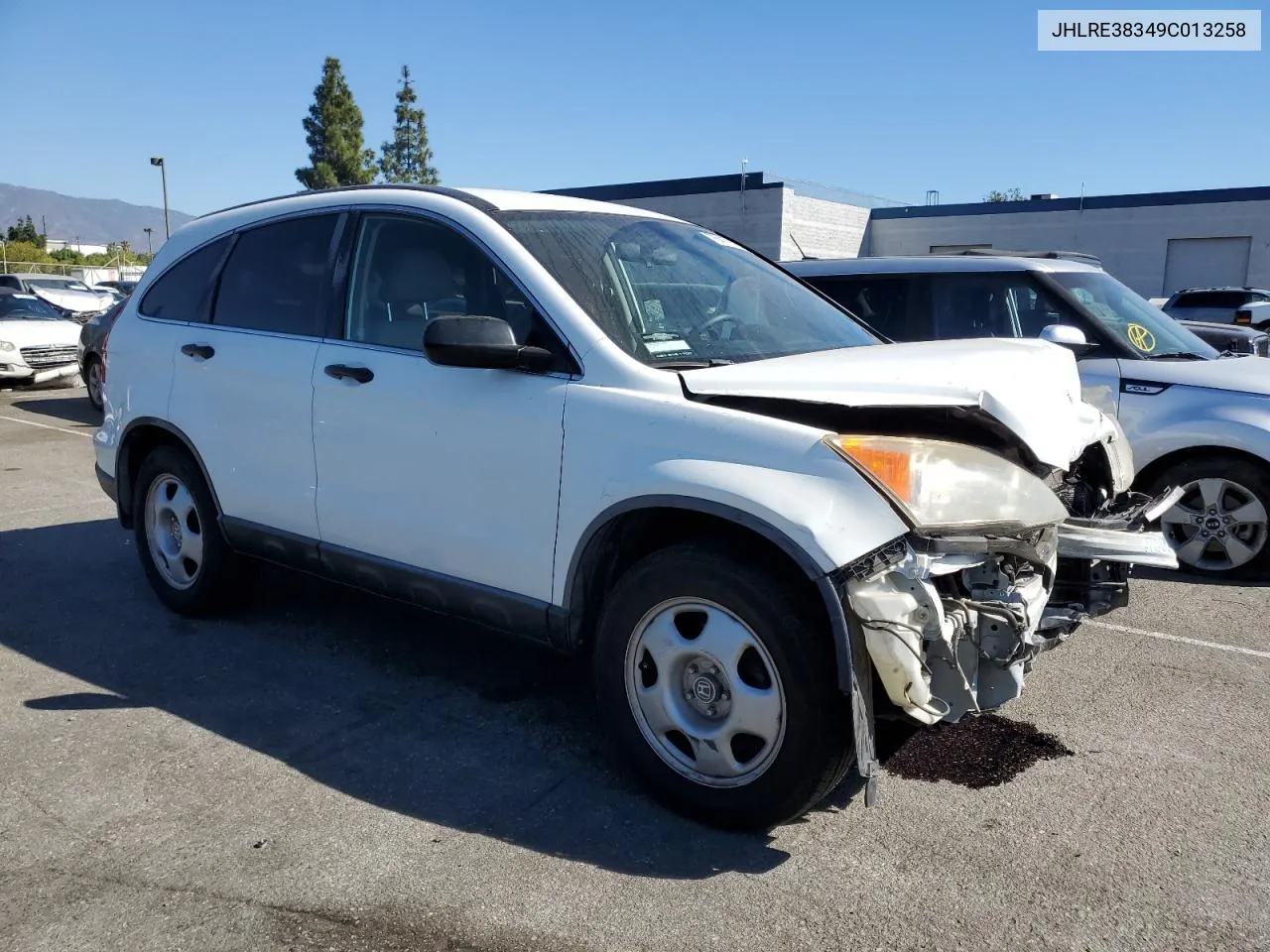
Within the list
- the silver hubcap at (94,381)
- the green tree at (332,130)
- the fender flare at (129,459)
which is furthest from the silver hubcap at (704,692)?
the green tree at (332,130)

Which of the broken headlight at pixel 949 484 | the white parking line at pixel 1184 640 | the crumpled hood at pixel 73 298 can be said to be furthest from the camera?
the crumpled hood at pixel 73 298

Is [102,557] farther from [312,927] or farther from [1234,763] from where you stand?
[1234,763]

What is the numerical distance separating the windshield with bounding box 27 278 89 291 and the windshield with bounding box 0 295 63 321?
347 inches

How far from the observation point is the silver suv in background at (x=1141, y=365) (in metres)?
6.07

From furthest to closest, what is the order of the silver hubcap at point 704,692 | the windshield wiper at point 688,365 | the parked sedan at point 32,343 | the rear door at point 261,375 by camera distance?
the parked sedan at point 32,343 → the rear door at point 261,375 → the windshield wiper at point 688,365 → the silver hubcap at point 704,692

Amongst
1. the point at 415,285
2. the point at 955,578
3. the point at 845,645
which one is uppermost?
the point at 415,285

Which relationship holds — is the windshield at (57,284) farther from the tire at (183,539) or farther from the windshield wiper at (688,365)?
the windshield wiper at (688,365)

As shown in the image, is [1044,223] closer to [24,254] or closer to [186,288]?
[186,288]

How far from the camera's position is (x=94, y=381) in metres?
13.5

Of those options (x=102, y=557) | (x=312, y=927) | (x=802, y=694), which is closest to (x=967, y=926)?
(x=802, y=694)

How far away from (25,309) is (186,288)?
13811mm

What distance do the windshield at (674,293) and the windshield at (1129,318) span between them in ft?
9.17

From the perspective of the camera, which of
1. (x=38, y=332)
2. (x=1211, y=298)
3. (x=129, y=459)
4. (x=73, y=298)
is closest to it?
(x=129, y=459)

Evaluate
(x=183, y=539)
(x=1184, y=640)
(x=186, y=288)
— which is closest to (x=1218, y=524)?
(x=1184, y=640)
